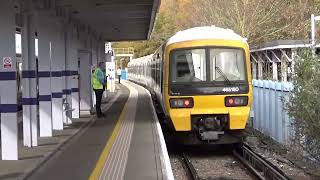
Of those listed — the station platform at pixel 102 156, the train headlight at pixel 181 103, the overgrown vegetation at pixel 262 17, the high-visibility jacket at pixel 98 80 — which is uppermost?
the overgrown vegetation at pixel 262 17

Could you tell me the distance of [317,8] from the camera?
29703 mm

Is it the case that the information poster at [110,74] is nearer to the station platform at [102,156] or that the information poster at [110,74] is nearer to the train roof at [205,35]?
the station platform at [102,156]

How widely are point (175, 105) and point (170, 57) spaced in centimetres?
120

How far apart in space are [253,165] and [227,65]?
2.38 metres

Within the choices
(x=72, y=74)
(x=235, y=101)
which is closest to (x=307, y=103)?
(x=235, y=101)

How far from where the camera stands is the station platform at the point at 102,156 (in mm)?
9438

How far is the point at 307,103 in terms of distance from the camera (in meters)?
8.32

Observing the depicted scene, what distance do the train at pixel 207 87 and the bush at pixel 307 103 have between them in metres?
4.06

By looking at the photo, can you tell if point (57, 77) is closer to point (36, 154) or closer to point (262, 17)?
point (36, 154)

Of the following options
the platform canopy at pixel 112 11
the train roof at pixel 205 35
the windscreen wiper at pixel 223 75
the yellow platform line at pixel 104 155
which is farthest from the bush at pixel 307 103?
the platform canopy at pixel 112 11

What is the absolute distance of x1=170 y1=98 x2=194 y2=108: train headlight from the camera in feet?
43.8

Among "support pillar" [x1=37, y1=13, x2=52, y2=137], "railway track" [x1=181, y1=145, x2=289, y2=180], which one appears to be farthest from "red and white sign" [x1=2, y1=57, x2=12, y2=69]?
"railway track" [x1=181, y1=145, x2=289, y2=180]

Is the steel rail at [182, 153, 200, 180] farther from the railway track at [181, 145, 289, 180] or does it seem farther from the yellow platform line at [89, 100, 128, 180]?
the yellow platform line at [89, 100, 128, 180]

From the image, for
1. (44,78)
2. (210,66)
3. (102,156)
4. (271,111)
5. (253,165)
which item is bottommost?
(253,165)
